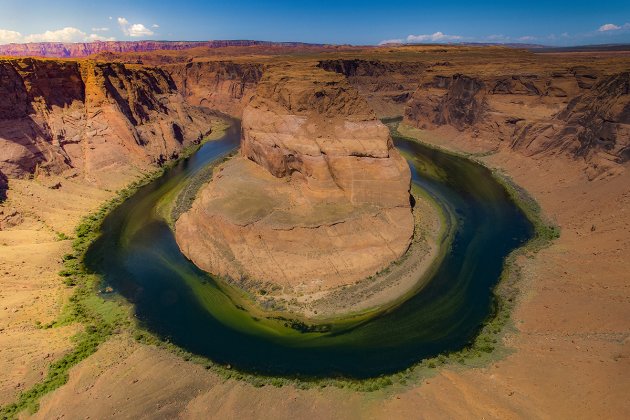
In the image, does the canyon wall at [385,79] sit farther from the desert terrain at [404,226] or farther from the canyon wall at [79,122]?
the canyon wall at [79,122]

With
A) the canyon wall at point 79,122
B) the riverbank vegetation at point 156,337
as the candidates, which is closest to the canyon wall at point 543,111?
the riverbank vegetation at point 156,337

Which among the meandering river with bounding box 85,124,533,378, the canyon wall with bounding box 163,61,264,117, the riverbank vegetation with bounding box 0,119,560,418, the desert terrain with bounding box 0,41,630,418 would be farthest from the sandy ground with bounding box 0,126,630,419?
the canyon wall with bounding box 163,61,264,117

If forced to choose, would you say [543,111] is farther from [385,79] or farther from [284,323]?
[284,323]

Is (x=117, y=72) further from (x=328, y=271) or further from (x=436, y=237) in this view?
(x=436, y=237)

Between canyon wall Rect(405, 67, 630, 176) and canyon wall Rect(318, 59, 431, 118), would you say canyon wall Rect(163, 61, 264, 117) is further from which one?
canyon wall Rect(405, 67, 630, 176)

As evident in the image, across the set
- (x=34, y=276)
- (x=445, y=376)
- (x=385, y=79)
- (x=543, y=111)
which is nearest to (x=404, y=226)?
(x=445, y=376)

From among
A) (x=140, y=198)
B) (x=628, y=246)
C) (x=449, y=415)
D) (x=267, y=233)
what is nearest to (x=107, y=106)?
(x=140, y=198)

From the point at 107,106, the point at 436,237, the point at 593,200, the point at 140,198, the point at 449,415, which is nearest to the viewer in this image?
the point at 449,415
